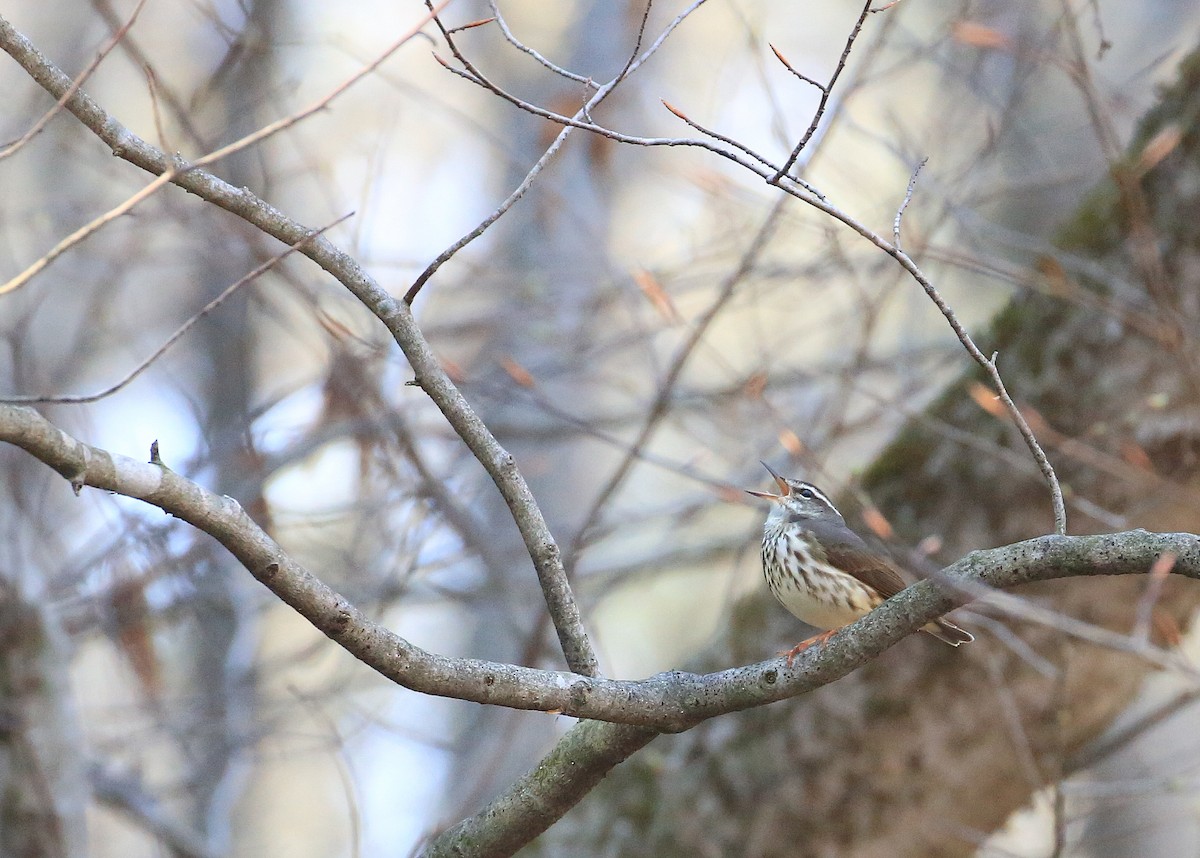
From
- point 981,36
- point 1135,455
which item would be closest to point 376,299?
point 981,36

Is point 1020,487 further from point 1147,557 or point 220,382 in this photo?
point 220,382

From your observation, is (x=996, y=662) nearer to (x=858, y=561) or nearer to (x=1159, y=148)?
(x=858, y=561)

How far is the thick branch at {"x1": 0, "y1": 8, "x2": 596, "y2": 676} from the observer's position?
2289 millimetres

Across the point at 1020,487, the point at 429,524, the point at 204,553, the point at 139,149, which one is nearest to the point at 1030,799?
the point at 1020,487

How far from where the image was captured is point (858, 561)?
379 centimetres

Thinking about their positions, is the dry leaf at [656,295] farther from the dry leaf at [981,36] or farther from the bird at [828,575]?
the dry leaf at [981,36]

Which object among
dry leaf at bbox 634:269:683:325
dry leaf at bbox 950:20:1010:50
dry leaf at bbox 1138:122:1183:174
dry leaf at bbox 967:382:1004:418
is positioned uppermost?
dry leaf at bbox 950:20:1010:50

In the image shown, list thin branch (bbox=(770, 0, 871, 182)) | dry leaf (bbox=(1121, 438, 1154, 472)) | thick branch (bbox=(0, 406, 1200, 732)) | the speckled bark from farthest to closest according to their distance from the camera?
the speckled bark, dry leaf (bbox=(1121, 438, 1154, 472)), thin branch (bbox=(770, 0, 871, 182)), thick branch (bbox=(0, 406, 1200, 732))

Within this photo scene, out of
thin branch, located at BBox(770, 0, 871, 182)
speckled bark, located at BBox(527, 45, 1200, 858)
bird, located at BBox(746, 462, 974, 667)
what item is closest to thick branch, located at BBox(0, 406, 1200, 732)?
thin branch, located at BBox(770, 0, 871, 182)

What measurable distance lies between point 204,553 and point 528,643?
165cm

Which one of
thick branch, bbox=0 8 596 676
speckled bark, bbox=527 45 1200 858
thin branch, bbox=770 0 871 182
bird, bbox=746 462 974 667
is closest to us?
thin branch, bbox=770 0 871 182

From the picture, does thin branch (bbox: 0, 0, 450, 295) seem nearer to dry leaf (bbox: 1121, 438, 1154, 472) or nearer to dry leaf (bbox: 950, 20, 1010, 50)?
dry leaf (bbox: 950, 20, 1010, 50)

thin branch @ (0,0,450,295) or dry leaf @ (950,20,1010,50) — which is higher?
dry leaf @ (950,20,1010,50)

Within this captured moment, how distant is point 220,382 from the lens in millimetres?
9328
